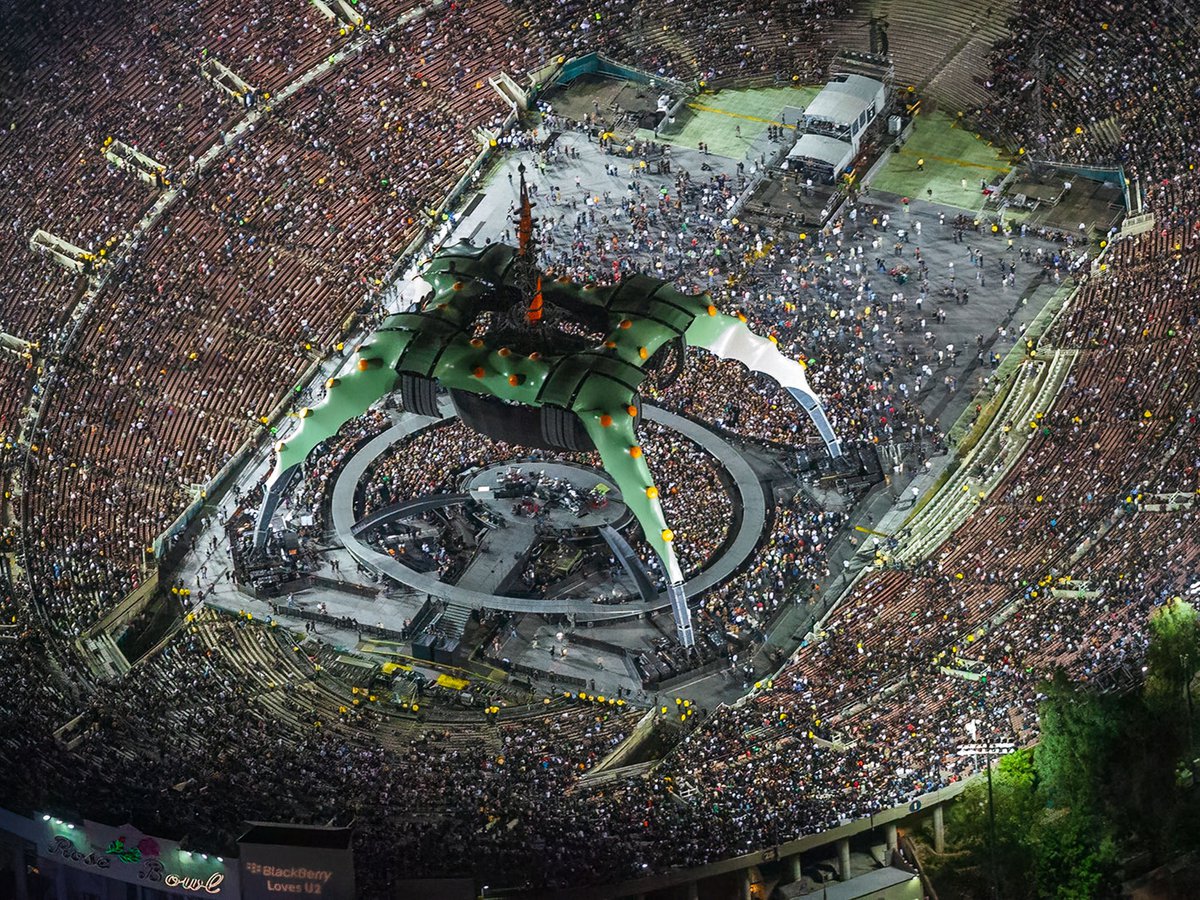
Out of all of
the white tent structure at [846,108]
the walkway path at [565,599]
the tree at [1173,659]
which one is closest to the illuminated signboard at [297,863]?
the walkway path at [565,599]

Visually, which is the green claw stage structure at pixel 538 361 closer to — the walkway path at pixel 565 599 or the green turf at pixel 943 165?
the walkway path at pixel 565 599

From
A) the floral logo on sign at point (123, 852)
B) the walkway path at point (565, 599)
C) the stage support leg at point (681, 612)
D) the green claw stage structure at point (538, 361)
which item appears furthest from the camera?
the walkway path at point (565, 599)

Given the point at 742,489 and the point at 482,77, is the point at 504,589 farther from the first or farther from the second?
the point at 482,77

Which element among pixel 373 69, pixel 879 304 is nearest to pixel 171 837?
pixel 879 304

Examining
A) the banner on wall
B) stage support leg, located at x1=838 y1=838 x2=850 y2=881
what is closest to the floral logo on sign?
the banner on wall

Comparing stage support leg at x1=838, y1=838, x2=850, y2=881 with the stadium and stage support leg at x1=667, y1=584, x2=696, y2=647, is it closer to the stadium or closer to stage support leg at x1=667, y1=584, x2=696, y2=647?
the stadium

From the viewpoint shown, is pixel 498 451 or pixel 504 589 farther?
pixel 498 451
